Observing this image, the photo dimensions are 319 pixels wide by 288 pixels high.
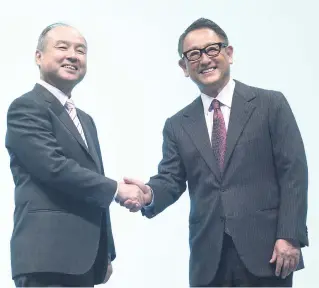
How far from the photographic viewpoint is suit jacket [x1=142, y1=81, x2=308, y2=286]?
6.69 ft

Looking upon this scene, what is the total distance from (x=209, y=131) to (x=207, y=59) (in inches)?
11.6

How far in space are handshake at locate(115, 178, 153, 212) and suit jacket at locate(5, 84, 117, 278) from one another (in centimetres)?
9

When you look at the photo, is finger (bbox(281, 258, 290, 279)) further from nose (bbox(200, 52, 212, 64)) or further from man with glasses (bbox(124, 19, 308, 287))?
nose (bbox(200, 52, 212, 64))

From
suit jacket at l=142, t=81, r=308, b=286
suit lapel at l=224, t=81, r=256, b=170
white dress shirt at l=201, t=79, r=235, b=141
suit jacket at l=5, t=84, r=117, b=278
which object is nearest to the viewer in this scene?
suit jacket at l=5, t=84, r=117, b=278

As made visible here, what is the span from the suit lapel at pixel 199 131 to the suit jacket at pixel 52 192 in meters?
0.38

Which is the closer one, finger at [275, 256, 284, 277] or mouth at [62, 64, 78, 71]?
finger at [275, 256, 284, 277]

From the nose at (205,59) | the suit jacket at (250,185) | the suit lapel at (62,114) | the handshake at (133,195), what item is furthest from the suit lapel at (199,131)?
the suit lapel at (62,114)

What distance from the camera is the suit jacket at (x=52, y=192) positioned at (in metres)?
1.94

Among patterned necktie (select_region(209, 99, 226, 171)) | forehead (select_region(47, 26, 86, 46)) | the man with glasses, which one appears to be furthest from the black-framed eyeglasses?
forehead (select_region(47, 26, 86, 46))

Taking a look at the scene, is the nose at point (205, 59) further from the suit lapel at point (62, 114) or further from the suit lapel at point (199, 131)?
the suit lapel at point (62, 114)

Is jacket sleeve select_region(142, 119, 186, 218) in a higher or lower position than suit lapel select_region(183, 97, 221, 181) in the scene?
lower

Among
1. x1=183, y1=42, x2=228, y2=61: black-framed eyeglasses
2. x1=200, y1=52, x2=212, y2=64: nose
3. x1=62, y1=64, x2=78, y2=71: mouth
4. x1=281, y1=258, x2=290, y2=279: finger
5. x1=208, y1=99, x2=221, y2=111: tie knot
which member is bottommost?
x1=281, y1=258, x2=290, y2=279: finger

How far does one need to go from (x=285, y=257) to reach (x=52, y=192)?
0.87m

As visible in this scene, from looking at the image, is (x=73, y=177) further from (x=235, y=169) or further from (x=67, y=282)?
(x=235, y=169)
